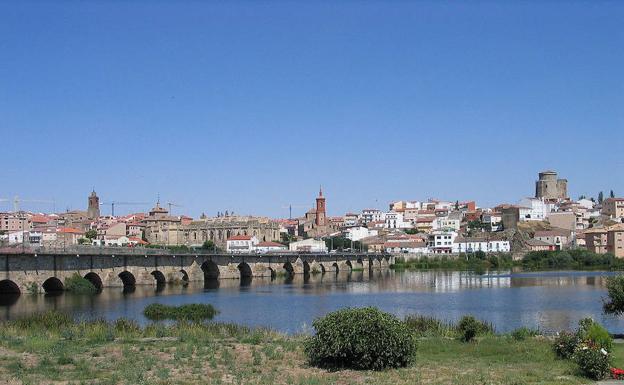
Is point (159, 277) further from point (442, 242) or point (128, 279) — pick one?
point (442, 242)

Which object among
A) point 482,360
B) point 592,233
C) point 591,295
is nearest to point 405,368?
point 482,360

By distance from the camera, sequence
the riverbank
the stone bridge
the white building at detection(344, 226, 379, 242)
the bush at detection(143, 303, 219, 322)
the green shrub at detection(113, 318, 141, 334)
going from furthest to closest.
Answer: the white building at detection(344, 226, 379, 242) < the stone bridge < the bush at detection(143, 303, 219, 322) < the green shrub at detection(113, 318, 141, 334) < the riverbank

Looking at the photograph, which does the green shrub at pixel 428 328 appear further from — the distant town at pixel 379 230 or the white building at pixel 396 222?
the white building at pixel 396 222

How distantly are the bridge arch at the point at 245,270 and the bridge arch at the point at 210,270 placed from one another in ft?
15.6

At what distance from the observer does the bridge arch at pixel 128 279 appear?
225ft

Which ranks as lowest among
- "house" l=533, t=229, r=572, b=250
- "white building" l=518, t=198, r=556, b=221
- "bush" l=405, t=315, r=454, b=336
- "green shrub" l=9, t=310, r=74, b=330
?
"bush" l=405, t=315, r=454, b=336

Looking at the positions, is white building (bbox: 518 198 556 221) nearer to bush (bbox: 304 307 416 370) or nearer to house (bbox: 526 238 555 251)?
house (bbox: 526 238 555 251)

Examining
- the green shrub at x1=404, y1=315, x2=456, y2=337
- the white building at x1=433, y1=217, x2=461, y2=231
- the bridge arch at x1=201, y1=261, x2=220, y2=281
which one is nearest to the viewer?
the green shrub at x1=404, y1=315, x2=456, y2=337

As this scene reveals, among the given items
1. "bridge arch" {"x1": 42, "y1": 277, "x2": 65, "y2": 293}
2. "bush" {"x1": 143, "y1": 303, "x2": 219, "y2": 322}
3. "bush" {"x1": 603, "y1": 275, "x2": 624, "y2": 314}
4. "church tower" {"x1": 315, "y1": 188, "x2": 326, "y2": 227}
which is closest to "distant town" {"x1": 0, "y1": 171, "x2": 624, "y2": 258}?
"church tower" {"x1": 315, "y1": 188, "x2": 326, "y2": 227}

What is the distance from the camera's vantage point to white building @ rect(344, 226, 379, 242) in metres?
160

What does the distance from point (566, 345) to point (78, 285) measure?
A: 47.0m

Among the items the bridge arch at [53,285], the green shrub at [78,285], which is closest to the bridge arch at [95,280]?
the green shrub at [78,285]

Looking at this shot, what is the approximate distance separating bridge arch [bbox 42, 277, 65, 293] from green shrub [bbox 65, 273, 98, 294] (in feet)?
2.07

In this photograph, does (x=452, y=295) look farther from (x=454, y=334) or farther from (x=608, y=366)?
(x=608, y=366)
